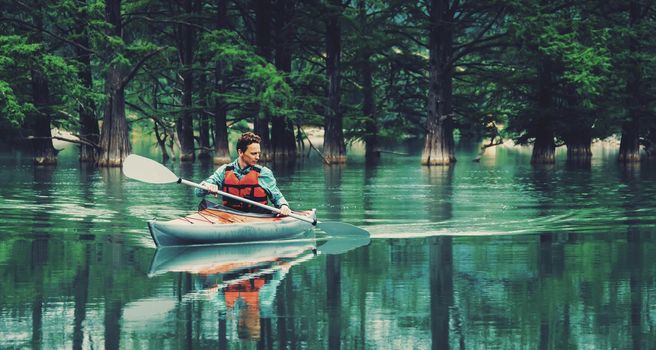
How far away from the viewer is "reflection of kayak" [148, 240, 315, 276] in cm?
1488

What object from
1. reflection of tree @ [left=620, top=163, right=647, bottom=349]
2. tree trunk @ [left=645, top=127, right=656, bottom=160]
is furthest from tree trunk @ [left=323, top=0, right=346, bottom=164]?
reflection of tree @ [left=620, top=163, right=647, bottom=349]

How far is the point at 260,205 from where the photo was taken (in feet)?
59.8

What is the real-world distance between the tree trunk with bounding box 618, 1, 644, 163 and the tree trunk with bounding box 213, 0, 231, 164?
16.9 m

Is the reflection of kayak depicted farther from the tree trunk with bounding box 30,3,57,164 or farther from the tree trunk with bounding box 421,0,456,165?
the tree trunk with bounding box 421,0,456,165

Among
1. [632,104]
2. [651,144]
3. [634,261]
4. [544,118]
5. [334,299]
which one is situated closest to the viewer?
[334,299]

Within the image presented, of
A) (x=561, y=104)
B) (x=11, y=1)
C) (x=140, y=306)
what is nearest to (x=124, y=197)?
(x=140, y=306)

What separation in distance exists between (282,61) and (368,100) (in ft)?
19.3

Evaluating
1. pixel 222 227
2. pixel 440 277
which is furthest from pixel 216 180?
pixel 440 277

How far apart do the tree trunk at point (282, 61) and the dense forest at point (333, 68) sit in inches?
3.7

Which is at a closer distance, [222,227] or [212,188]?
[222,227]

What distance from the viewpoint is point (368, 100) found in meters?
62.1

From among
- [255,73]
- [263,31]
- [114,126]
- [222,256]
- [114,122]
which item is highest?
[263,31]

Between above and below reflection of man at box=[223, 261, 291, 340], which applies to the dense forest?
above

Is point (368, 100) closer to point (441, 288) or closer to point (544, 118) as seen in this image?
point (544, 118)
